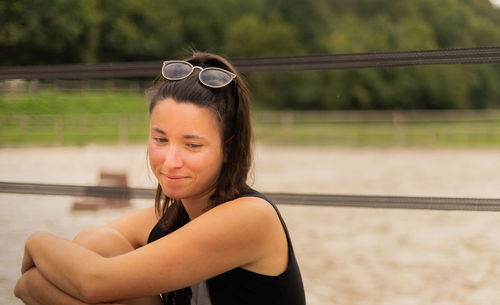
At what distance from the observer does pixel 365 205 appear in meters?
1.62

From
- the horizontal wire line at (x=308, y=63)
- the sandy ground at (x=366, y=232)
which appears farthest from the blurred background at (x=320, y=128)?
the horizontal wire line at (x=308, y=63)

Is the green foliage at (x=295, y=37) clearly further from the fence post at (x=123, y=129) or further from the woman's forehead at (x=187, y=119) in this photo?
the woman's forehead at (x=187, y=119)

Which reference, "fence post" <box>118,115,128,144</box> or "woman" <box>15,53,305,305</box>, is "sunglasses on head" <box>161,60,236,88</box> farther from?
"fence post" <box>118,115,128,144</box>

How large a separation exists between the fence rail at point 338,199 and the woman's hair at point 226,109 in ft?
1.90

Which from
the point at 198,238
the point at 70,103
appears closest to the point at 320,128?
the point at 70,103

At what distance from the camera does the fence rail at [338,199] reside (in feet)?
4.89

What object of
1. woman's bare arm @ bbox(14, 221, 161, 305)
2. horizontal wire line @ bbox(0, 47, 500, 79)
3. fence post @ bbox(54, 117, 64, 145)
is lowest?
woman's bare arm @ bbox(14, 221, 161, 305)

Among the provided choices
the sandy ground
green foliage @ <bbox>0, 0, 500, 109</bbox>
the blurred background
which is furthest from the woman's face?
green foliage @ <bbox>0, 0, 500, 109</bbox>

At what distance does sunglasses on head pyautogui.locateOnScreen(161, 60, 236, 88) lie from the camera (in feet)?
3.54

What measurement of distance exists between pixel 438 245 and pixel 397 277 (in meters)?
0.98

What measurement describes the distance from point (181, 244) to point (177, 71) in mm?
406

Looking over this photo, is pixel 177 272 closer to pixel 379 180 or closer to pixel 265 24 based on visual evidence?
pixel 379 180

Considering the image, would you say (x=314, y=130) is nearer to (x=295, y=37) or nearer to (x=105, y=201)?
(x=105, y=201)

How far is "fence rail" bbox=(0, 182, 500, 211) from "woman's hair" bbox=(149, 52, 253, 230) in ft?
1.90
